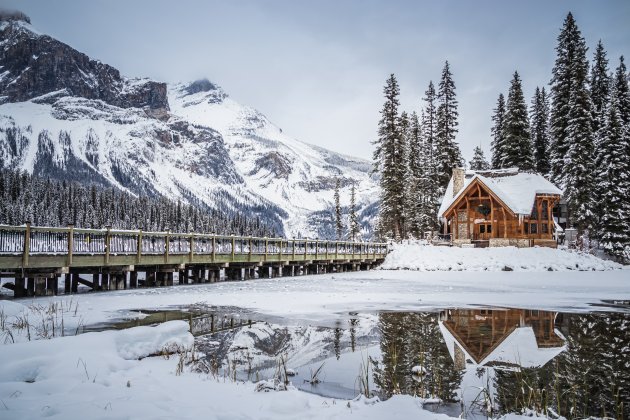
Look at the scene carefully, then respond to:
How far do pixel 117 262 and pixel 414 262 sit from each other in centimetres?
2371

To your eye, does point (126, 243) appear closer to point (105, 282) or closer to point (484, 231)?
point (105, 282)

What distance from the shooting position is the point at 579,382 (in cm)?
618

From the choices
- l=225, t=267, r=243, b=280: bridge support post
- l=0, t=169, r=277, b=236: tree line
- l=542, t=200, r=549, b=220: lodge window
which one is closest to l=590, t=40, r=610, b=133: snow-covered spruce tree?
l=542, t=200, r=549, b=220: lodge window

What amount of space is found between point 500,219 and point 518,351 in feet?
118

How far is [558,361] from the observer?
734cm

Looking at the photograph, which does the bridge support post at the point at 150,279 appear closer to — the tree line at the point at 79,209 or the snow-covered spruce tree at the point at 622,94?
the snow-covered spruce tree at the point at 622,94

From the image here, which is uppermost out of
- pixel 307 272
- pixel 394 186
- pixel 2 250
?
pixel 394 186

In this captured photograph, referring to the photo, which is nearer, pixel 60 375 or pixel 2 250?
pixel 60 375

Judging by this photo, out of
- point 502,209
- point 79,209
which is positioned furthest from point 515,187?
point 79,209

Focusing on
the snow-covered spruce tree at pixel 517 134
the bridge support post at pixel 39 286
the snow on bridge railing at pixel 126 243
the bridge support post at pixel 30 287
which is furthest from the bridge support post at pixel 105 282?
the snow-covered spruce tree at pixel 517 134

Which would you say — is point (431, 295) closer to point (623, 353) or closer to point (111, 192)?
point (623, 353)

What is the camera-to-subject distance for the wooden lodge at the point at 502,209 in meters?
40.2

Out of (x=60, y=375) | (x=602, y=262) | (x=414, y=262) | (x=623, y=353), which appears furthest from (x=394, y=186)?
(x=60, y=375)

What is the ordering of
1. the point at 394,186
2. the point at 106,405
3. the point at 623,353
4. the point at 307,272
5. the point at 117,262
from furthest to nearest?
the point at 394,186 → the point at 307,272 → the point at 117,262 → the point at 623,353 → the point at 106,405
